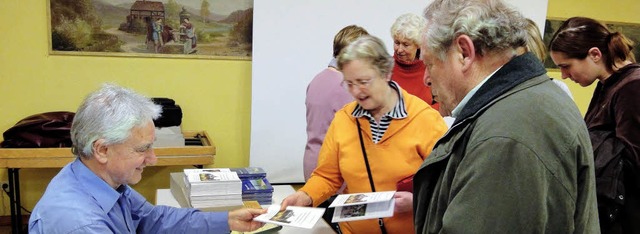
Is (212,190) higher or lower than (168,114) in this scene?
lower

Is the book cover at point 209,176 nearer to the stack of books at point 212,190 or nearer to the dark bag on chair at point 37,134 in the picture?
the stack of books at point 212,190

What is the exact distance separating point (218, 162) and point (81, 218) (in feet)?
8.68

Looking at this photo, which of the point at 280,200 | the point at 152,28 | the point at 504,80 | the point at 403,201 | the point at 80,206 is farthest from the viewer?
the point at 152,28

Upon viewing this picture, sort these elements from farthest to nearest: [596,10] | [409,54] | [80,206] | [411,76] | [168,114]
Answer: [596,10] < [168,114] < [411,76] < [409,54] < [80,206]

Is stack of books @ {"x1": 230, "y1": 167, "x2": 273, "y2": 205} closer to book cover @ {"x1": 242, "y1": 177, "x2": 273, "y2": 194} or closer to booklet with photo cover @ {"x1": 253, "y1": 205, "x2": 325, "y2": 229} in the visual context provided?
book cover @ {"x1": 242, "y1": 177, "x2": 273, "y2": 194}

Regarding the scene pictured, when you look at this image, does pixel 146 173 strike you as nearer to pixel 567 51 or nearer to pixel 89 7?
pixel 89 7

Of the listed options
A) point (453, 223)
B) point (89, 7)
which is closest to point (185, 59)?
point (89, 7)

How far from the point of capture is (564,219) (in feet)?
2.84

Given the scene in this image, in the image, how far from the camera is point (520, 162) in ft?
2.69

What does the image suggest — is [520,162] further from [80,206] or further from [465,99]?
[80,206]

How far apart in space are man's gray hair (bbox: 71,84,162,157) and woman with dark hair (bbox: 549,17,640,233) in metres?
1.70

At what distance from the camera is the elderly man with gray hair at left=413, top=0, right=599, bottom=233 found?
828mm

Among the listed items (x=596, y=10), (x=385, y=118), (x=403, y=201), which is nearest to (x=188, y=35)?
(x=385, y=118)

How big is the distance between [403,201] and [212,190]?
0.91 metres
